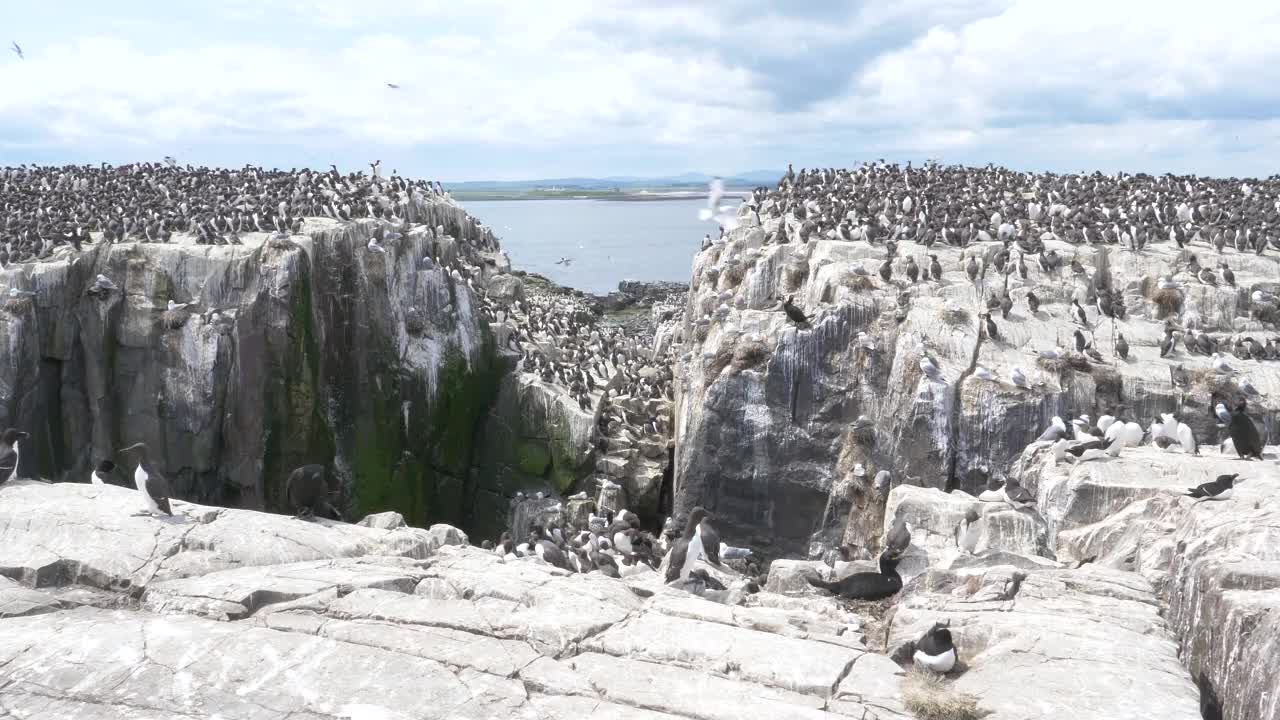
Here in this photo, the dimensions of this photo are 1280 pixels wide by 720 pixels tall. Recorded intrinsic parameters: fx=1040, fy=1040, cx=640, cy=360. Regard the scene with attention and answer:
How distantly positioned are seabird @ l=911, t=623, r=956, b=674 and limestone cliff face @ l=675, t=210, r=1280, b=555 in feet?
41.5

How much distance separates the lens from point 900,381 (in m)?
21.2

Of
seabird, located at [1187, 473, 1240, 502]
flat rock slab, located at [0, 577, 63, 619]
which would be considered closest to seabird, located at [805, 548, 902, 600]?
seabird, located at [1187, 473, 1240, 502]

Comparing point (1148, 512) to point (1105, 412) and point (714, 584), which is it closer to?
point (714, 584)

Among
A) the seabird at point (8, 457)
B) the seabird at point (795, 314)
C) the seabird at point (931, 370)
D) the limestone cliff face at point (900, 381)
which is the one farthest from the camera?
the seabird at point (795, 314)

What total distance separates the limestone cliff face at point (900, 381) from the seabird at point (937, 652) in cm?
1264

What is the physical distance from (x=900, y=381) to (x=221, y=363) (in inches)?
598

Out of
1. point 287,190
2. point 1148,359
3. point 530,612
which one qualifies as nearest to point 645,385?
point 287,190

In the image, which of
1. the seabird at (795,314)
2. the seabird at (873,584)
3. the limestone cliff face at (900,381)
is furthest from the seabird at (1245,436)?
the seabird at (795,314)

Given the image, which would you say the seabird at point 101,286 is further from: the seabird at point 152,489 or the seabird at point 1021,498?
the seabird at point 1021,498

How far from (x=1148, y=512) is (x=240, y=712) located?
10.7m

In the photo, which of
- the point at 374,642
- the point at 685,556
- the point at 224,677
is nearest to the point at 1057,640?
the point at 374,642

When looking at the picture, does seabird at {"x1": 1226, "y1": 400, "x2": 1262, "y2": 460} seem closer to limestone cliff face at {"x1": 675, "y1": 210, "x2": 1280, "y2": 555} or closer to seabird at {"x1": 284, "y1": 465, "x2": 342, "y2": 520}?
limestone cliff face at {"x1": 675, "y1": 210, "x2": 1280, "y2": 555}

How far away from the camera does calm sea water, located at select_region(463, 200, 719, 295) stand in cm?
8112

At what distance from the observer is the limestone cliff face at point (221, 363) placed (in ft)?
77.6
